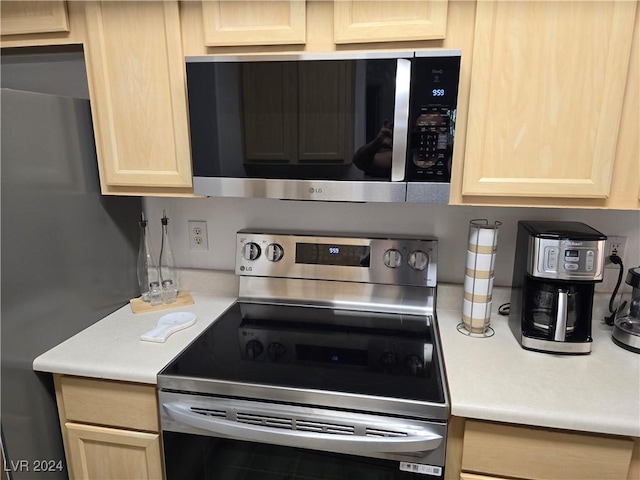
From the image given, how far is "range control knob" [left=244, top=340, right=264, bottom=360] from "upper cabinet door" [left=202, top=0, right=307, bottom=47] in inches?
35.1

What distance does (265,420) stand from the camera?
104 centimetres

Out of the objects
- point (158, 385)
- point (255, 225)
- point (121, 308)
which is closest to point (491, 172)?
point (255, 225)

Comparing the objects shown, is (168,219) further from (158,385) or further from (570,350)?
(570,350)

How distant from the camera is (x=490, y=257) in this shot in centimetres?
125

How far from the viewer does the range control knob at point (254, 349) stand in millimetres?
1214

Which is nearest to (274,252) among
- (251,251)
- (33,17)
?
(251,251)

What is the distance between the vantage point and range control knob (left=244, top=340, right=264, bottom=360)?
1214mm

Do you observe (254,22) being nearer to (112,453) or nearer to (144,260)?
(144,260)

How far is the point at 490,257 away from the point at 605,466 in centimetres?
58

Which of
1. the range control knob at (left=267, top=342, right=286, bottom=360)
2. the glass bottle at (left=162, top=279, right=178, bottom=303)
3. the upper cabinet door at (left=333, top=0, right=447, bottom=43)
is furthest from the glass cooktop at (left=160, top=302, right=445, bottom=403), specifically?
the upper cabinet door at (left=333, top=0, right=447, bottom=43)

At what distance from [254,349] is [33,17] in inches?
47.8

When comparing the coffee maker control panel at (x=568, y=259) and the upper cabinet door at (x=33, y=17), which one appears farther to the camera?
the upper cabinet door at (x=33, y=17)

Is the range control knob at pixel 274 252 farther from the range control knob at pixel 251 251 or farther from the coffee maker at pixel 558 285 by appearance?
the coffee maker at pixel 558 285

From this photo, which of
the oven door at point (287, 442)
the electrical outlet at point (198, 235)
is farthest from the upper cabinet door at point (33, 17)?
the oven door at point (287, 442)
